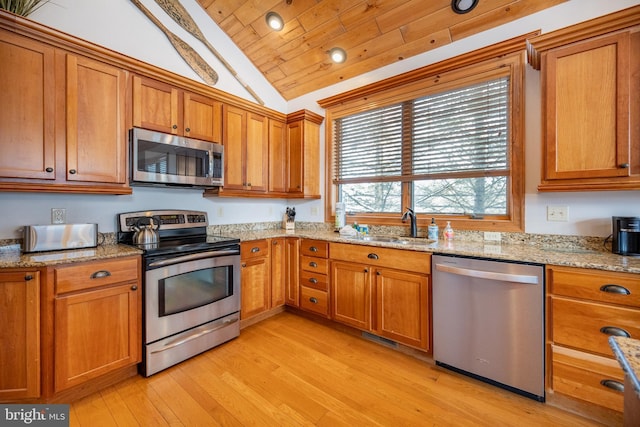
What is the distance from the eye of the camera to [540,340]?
1.71 m

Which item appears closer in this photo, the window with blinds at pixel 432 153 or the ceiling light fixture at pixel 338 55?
the window with blinds at pixel 432 153

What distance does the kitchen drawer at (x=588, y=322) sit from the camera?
4.81 ft

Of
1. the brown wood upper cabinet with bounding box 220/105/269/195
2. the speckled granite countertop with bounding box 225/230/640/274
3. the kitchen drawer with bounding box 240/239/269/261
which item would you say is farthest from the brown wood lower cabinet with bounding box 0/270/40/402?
the speckled granite countertop with bounding box 225/230/640/274

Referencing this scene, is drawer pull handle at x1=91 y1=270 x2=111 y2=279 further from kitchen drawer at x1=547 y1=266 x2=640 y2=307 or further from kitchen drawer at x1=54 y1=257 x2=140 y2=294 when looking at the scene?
kitchen drawer at x1=547 y1=266 x2=640 y2=307

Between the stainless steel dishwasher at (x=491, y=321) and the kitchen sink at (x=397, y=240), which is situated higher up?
the kitchen sink at (x=397, y=240)

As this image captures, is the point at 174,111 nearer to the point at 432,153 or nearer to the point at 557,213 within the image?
the point at 432,153

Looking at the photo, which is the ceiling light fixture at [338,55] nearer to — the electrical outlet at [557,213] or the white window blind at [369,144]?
the white window blind at [369,144]

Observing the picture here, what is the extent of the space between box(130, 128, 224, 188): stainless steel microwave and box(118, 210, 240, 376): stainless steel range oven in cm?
41

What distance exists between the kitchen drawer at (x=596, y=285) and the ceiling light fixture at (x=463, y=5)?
84.5 inches

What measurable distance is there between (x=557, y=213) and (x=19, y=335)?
12.1 ft

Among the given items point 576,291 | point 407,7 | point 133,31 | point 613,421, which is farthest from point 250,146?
point 613,421

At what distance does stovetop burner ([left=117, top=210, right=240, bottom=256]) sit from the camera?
2174 millimetres

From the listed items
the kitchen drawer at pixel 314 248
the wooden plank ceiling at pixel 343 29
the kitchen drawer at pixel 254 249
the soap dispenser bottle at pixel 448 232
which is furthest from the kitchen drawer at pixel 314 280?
the wooden plank ceiling at pixel 343 29

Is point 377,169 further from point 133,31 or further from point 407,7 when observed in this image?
point 133,31
